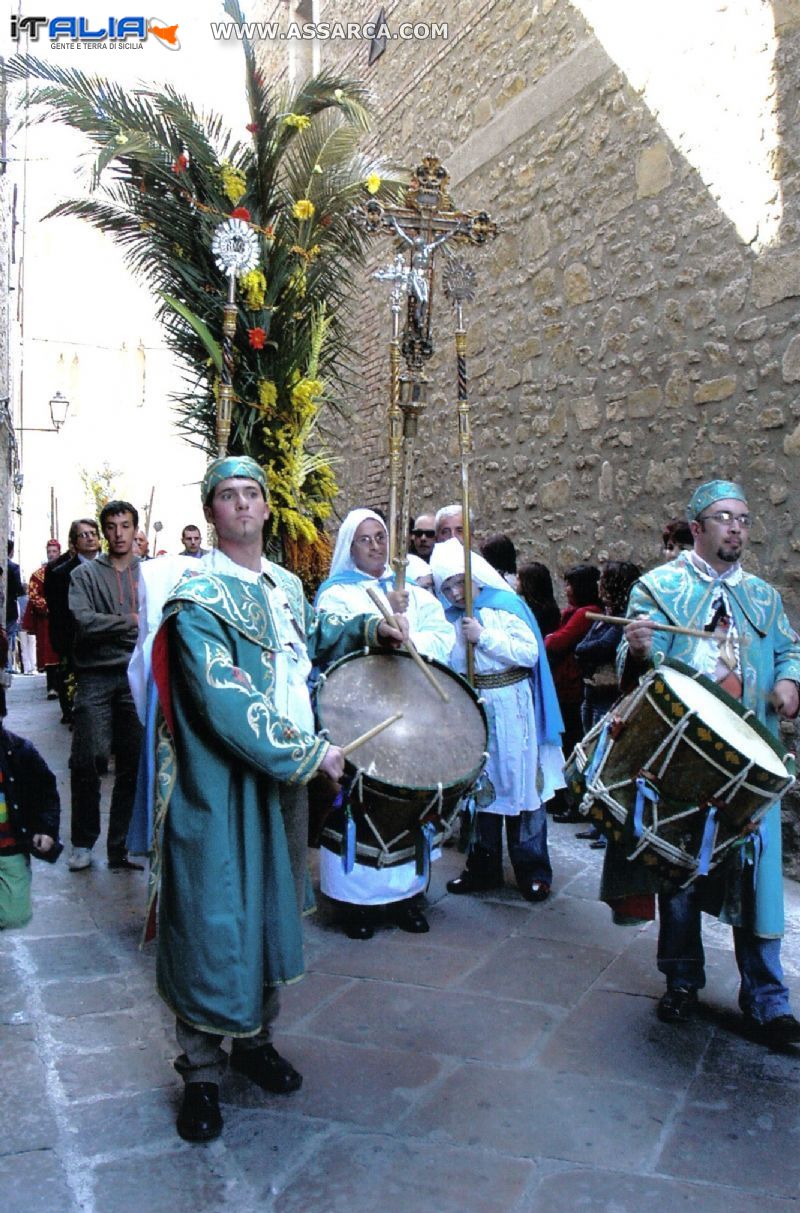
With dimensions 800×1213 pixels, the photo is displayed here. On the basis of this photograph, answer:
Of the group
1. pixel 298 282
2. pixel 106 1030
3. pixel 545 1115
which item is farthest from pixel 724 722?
pixel 298 282

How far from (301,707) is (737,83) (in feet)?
15.9

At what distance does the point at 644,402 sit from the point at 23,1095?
17.2ft

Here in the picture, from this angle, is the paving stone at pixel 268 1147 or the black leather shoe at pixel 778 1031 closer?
the paving stone at pixel 268 1147

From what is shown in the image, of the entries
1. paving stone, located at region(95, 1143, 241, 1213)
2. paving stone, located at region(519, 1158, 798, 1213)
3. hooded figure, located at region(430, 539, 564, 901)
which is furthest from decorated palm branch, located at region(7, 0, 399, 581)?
paving stone, located at region(519, 1158, 798, 1213)

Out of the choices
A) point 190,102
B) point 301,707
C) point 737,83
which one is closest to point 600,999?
→ point 301,707

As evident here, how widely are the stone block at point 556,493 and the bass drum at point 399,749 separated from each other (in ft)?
14.9

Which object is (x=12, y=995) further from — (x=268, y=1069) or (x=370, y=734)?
(x=370, y=734)

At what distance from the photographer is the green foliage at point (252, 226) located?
19.5 ft

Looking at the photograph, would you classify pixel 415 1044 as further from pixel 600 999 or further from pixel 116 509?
pixel 116 509

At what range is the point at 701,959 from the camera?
352 centimetres

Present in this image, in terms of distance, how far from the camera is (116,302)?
35562 mm

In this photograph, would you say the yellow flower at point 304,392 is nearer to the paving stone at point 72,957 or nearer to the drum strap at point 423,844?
the paving stone at point 72,957

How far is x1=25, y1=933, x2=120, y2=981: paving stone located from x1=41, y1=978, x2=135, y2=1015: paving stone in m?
0.09

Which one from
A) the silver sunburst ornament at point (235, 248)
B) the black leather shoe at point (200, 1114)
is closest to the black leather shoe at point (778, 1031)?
the black leather shoe at point (200, 1114)
